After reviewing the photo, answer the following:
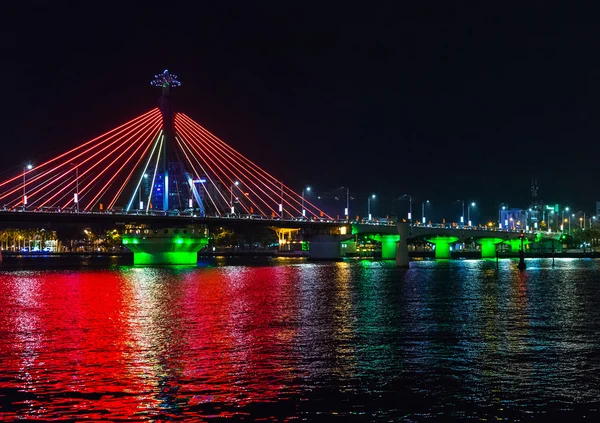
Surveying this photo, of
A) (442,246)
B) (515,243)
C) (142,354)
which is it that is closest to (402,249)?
(442,246)

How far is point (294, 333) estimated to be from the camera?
29391mm

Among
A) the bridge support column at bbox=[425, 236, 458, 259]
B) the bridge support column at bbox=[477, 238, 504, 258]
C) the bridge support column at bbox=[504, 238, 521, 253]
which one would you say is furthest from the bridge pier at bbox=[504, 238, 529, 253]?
the bridge support column at bbox=[425, 236, 458, 259]

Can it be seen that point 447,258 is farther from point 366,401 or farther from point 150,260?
point 366,401

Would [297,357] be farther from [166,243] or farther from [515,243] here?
[515,243]

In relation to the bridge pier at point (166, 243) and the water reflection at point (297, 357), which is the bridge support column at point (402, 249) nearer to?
the bridge pier at point (166, 243)

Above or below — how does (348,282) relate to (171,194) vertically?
below

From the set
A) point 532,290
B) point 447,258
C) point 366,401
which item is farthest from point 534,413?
point 447,258

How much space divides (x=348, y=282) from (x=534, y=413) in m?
44.8

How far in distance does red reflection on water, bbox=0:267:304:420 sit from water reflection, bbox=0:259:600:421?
50 mm

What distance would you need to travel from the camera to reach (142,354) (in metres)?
24.2

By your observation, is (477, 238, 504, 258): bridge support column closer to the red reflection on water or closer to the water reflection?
the water reflection

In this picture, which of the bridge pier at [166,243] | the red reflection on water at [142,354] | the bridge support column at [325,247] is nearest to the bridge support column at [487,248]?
the bridge support column at [325,247]

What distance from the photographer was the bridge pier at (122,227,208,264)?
3613 inches

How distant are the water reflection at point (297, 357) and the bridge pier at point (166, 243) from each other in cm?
4581
